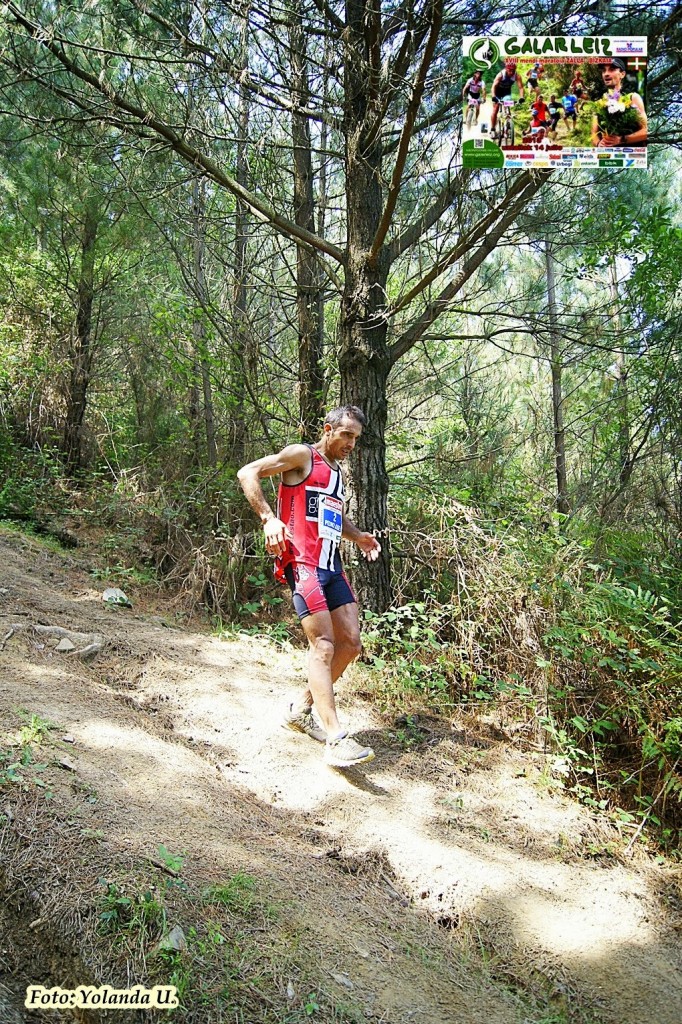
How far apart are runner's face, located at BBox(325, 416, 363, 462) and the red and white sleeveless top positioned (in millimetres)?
90

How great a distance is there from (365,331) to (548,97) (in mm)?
2105

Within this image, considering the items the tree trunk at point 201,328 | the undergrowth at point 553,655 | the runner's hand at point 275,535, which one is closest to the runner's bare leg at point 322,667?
the runner's hand at point 275,535

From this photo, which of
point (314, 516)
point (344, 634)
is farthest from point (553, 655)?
point (314, 516)

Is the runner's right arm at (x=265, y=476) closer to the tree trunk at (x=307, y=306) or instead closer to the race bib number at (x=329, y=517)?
the race bib number at (x=329, y=517)

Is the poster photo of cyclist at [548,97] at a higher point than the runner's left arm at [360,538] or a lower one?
higher

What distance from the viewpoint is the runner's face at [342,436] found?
14.9ft

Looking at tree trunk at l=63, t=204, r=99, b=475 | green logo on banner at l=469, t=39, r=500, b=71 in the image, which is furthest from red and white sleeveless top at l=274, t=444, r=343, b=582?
tree trunk at l=63, t=204, r=99, b=475

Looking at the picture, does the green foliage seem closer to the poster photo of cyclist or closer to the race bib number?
the race bib number

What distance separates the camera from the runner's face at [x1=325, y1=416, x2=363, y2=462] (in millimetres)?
4555

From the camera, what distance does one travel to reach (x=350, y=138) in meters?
5.96

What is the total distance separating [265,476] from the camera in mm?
4426

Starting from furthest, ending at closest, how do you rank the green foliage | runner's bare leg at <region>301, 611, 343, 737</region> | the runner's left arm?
1. the runner's left arm
2. runner's bare leg at <region>301, 611, 343, 737</region>
3. the green foliage

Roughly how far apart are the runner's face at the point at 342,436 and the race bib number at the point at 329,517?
0.93 feet

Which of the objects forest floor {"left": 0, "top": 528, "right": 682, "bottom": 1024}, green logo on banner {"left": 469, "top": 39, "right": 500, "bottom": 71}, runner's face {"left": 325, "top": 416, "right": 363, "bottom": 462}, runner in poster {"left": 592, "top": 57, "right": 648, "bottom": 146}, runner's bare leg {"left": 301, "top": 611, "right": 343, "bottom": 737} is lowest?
forest floor {"left": 0, "top": 528, "right": 682, "bottom": 1024}
